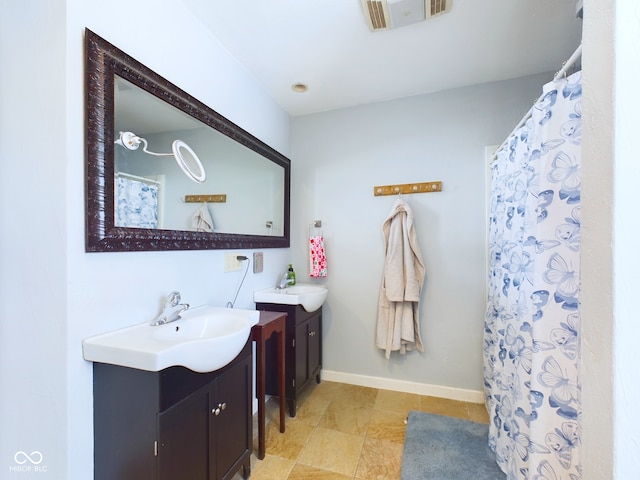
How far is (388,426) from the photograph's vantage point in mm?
1897

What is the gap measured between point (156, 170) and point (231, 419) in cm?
123

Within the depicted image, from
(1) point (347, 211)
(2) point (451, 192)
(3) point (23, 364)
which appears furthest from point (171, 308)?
(2) point (451, 192)

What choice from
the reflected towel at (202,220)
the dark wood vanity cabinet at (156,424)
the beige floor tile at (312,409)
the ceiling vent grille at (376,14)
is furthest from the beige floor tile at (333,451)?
the ceiling vent grille at (376,14)

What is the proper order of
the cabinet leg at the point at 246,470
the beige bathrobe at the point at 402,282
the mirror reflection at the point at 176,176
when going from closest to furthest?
the mirror reflection at the point at 176,176 → the cabinet leg at the point at 246,470 → the beige bathrobe at the point at 402,282

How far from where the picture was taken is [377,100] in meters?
2.40

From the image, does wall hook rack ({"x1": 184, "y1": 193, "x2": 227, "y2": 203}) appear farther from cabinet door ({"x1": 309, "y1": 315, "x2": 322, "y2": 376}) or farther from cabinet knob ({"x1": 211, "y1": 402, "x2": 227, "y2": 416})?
cabinet door ({"x1": 309, "y1": 315, "x2": 322, "y2": 376})

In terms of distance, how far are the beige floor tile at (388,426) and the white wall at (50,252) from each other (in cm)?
151

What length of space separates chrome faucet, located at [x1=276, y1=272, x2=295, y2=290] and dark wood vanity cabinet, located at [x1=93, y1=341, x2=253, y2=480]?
1114 mm

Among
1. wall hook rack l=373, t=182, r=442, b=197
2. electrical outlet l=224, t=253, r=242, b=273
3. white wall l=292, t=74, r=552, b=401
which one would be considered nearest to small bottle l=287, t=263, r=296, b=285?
white wall l=292, t=74, r=552, b=401

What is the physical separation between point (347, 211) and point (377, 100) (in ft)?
3.21

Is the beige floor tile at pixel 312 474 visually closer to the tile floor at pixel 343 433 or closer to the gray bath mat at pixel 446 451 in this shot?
the tile floor at pixel 343 433

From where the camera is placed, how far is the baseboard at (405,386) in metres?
2.19

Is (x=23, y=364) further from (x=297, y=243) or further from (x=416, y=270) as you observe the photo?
(x=416, y=270)

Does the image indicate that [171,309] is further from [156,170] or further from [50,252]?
[156,170]
